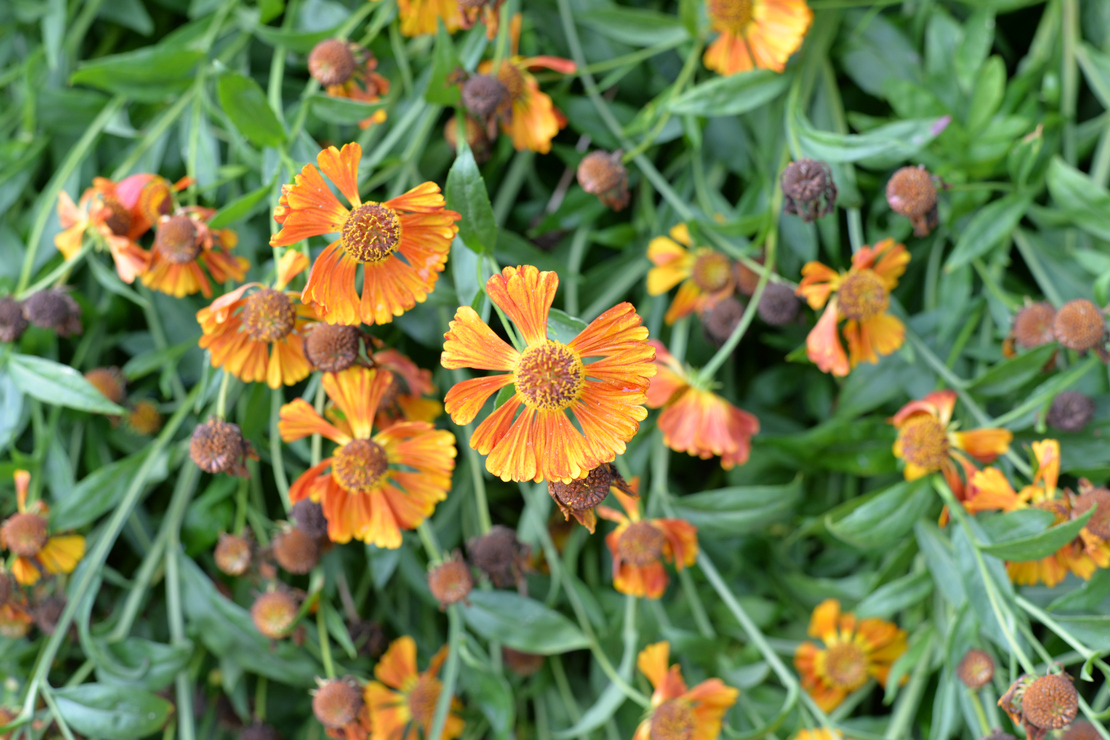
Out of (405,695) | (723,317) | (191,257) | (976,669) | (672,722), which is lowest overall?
(405,695)

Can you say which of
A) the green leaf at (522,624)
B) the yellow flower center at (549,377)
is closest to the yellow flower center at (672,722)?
the green leaf at (522,624)

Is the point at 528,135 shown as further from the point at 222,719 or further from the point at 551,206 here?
the point at 222,719

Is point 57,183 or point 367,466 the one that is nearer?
point 367,466

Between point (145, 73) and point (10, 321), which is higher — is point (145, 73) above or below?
above

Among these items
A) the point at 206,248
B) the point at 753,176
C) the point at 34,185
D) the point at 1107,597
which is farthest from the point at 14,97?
the point at 1107,597

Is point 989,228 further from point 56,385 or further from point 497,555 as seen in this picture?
point 56,385

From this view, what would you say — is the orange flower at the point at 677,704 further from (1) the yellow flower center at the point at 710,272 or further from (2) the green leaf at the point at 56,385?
(2) the green leaf at the point at 56,385

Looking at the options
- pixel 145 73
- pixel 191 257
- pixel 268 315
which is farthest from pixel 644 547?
pixel 145 73
